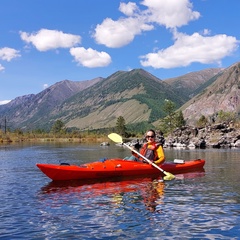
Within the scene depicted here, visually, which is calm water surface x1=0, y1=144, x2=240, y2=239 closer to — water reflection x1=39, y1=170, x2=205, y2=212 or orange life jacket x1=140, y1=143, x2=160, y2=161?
water reflection x1=39, y1=170, x2=205, y2=212

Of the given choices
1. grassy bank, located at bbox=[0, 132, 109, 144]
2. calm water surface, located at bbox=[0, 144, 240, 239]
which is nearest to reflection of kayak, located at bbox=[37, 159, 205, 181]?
calm water surface, located at bbox=[0, 144, 240, 239]

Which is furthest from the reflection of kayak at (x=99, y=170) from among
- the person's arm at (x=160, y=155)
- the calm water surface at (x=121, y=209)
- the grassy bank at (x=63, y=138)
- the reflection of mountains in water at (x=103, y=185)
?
the grassy bank at (x=63, y=138)

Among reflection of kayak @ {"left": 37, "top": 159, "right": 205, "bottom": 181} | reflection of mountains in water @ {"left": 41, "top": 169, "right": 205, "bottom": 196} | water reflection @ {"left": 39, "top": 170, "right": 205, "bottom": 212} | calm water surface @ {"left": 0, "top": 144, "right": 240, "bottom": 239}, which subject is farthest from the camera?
reflection of kayak @ {"left": 37, "top": 159, "right": 205, "bottom": 181}

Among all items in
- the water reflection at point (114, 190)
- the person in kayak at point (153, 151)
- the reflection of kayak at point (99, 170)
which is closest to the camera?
the water reflection at point (114, 190)

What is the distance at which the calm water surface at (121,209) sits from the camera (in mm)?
10516

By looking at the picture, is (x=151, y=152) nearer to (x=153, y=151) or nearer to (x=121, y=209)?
(x=153, y=151)

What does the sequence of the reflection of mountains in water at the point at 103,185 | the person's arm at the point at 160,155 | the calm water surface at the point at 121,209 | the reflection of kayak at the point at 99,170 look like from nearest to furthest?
the calm water surface at the point at 121,209 → the reflection of mountains in water at the point at 103,185 → the reflection of kayak at the point at 99,170 → the person's arm at the point at 160,155

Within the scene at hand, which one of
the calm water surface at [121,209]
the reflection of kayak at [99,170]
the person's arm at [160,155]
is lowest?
the calm water surface at [121,209]

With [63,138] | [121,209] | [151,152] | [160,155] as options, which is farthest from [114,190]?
[63,138]

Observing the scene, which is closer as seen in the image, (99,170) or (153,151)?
(99,170)

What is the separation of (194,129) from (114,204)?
72.5 meters

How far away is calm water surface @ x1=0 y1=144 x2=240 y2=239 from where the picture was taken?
1052cm

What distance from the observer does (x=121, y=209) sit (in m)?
13.5

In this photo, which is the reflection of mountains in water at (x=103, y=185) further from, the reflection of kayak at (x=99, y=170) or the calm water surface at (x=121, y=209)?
the reflection of kayak at (x=99, y=170)
